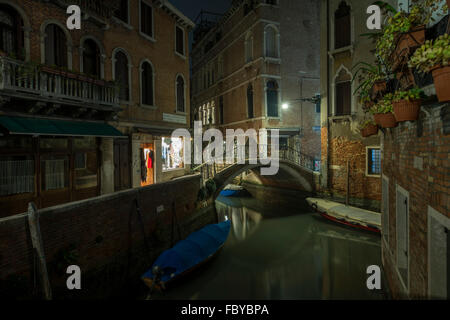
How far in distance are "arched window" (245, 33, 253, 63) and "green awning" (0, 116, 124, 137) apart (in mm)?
13655

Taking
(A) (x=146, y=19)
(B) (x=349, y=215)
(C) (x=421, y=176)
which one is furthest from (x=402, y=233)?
(A) (x=146, y=19)

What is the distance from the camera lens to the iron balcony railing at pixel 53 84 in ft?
19.9

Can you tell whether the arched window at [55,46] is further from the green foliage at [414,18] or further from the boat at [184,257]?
the green foliage at [414,18]

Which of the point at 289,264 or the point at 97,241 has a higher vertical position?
the point at 97,241

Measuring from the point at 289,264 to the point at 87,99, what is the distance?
9.30m

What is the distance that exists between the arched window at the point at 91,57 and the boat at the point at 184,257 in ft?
23.4

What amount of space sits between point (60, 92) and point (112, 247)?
4.72m

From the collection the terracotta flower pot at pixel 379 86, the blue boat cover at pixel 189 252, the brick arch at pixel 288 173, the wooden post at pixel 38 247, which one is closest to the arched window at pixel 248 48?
the brick arch at pixel 288 173

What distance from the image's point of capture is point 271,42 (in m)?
18.1

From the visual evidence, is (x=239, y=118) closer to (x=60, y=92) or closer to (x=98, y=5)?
(x=98, y=5)

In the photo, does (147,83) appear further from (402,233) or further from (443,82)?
(443,82)

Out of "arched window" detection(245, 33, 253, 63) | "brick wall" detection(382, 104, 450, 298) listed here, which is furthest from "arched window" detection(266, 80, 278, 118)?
"brick wall" detection(382, 104, 450, 298)

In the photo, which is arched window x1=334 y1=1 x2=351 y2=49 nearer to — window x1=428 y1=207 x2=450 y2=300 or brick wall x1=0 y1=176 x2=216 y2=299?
brick wall x1=0 y1=176 x2=216 y2=299
